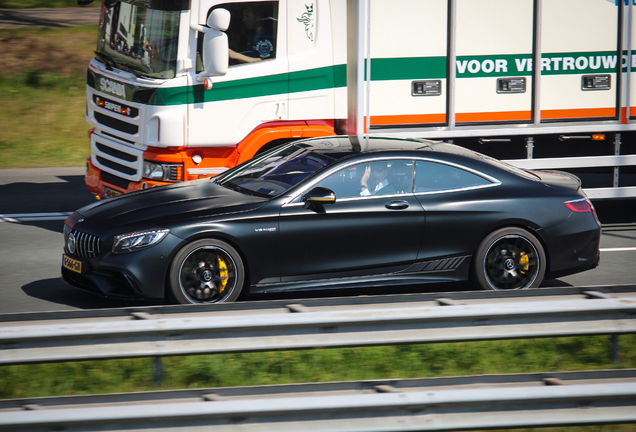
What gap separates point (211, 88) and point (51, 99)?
33.3 feet

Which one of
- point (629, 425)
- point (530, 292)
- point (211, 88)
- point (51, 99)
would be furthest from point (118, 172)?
point (51, 99)

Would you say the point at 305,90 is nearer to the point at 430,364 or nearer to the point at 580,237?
the point at 580,237

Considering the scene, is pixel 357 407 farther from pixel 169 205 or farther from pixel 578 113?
pixel 578 113

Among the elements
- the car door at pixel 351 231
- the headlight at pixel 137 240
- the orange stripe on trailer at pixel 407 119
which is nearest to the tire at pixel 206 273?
the headlight at pixel 137 240

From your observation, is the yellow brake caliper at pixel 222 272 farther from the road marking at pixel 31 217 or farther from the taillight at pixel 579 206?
the road marking at pixel 31 217

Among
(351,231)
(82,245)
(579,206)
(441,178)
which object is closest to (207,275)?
(82,245)

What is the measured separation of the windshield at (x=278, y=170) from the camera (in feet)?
21.4

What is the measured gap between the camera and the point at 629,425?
13.7ft

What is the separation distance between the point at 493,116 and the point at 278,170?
141 inches

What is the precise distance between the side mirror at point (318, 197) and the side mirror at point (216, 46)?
97.4 inches

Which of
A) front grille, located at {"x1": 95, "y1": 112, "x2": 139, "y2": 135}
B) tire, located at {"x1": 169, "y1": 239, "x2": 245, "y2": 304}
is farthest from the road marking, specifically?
tire, located at {"x1": 169, "y1": 239, "x2": 245, "y2": 304}

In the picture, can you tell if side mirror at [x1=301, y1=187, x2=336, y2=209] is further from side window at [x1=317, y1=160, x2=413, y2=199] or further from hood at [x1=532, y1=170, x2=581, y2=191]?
hood at [x1=532, y1=170, x2=581, y2=191]

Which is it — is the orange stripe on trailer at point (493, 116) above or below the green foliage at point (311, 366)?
above

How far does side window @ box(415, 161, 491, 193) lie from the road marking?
213 inches
